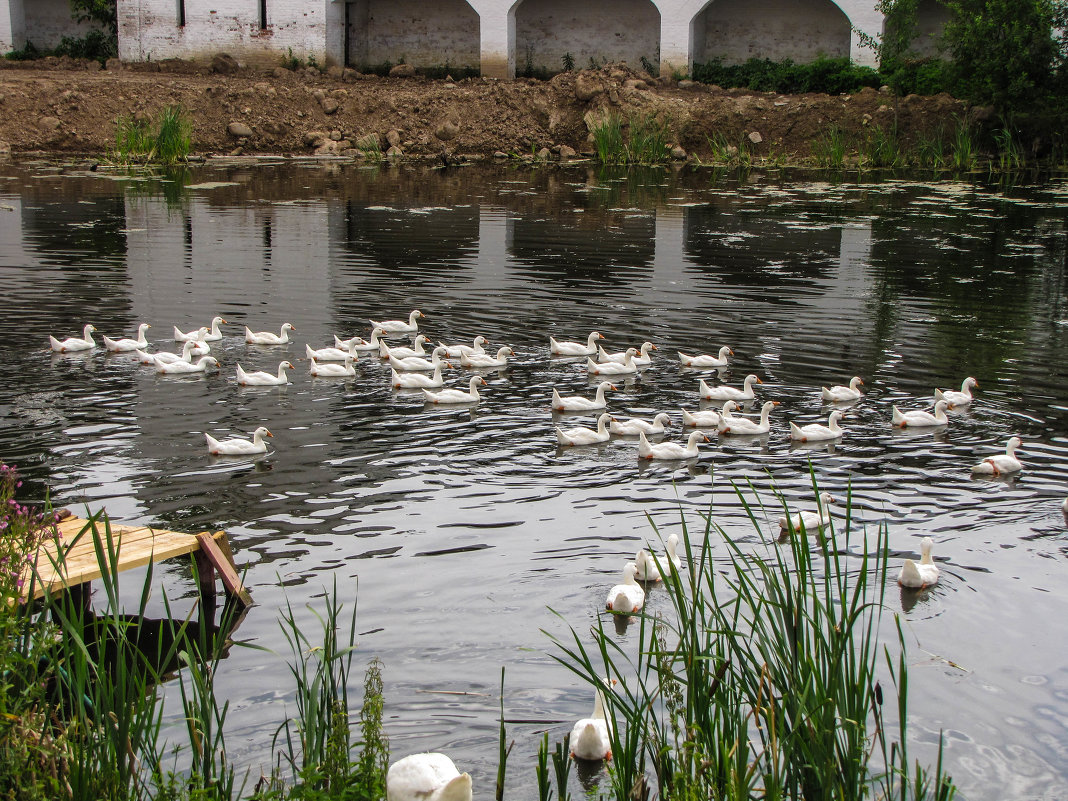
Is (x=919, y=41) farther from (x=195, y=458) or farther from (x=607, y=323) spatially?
(x=195, y=458)

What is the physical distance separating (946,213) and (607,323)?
13.0m

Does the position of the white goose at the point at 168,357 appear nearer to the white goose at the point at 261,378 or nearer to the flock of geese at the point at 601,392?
the flock of geese at the point at 601,392

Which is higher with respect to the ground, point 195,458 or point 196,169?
point 196,169

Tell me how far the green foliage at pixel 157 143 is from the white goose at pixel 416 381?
22143mm

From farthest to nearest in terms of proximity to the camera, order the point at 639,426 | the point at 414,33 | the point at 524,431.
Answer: the point at 414,33 → the point at 524,431 → the point at 639,426

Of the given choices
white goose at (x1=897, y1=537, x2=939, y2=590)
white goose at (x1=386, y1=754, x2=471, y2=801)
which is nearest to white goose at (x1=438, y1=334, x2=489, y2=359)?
white goose at (x1=897, y1=537, x2=939, y2=590)

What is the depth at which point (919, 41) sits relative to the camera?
40.8 meters

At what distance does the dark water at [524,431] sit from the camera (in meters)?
6.45

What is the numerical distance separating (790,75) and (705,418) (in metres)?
31.7

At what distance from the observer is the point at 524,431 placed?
10719 millimetres

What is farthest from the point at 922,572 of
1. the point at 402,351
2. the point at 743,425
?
the point at 402,351

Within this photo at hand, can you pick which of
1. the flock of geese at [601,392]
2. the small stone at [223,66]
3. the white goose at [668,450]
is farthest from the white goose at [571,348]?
the small stone at [223,66]

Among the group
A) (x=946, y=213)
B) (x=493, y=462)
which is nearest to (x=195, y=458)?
(x=493, y=462)

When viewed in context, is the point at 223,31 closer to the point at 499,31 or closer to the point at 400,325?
the point at 499,31
